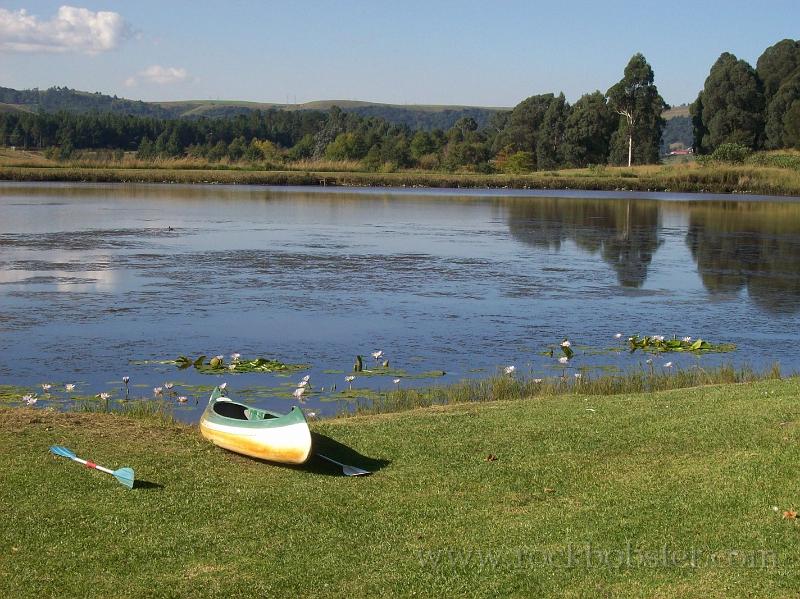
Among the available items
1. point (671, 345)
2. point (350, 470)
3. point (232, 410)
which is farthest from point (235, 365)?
point (671, 345)

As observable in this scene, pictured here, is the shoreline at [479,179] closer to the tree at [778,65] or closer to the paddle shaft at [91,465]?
the tree at [778,65]

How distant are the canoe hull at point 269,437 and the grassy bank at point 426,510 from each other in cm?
16

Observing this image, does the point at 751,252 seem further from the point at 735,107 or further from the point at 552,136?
the point at 552,136

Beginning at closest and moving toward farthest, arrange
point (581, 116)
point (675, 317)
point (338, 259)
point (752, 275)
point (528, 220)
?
point (675, 317) → point (752, 275) → point (338, 259) → point (528, 220) → point (581, 116)

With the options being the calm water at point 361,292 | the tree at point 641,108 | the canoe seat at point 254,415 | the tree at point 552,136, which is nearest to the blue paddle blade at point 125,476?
the canoe seat at point 254,415

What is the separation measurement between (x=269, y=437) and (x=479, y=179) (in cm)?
8161

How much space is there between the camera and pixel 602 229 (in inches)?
1737

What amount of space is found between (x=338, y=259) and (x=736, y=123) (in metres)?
72.1

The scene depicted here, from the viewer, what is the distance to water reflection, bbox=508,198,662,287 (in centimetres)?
3294

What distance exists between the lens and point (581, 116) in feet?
348

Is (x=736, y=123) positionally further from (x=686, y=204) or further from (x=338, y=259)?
(x=338, y=259)

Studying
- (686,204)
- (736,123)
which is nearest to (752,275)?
(686,204)

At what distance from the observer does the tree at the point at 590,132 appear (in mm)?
104688

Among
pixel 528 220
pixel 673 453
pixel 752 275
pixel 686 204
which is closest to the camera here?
pixel 673 453
